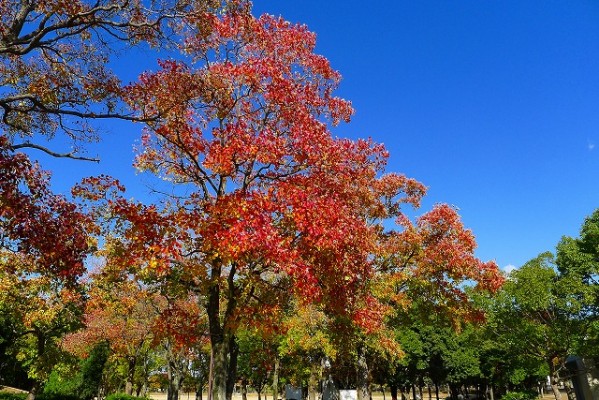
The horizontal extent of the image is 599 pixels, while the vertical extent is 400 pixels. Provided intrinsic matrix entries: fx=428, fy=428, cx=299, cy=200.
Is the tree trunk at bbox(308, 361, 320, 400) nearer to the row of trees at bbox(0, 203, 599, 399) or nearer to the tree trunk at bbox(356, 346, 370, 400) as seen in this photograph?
the row of trees at bbox(0, 203, 599, 399)

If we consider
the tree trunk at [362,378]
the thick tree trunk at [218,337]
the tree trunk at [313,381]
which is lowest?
the tree trunk at [313,381]

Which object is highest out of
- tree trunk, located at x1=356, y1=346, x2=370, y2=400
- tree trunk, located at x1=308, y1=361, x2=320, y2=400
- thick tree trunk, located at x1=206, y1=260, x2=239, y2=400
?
thick tree trunk, located at x1=206, y1=260, x2=239, y2=400

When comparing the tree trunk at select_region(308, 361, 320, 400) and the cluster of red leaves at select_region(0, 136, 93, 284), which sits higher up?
the cluster of red leaves at select_region(0, 136, 93, 284)

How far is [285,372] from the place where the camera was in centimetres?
4706

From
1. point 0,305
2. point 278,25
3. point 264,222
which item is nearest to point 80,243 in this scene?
point 264,222

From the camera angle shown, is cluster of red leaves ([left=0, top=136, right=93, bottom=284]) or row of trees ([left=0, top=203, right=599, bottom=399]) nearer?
cluster of red leaves ([left=0, top=136, right=93, bottom=284])

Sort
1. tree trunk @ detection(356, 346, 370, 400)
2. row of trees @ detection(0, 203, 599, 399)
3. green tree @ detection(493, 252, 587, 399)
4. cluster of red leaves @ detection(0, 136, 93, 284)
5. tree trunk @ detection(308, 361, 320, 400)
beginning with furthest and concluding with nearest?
tree trunk @ detection(308, 361, 320, 400) → green tree @ detection(493, 252, 587, 399) → tree trunk @ detection(356, 346, 370, 400) → row of trees @ detection(0, 203, 599, 399) → cluster of red leaves @ detection(0, 136, 93, 284)

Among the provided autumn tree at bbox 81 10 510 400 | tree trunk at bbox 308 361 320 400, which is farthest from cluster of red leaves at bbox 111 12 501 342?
tree trunk at bbox 308 361 320 400

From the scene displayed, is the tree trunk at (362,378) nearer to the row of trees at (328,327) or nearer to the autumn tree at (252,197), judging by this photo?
the row of trees at (328,327)

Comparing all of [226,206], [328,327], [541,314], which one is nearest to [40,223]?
[226,206]

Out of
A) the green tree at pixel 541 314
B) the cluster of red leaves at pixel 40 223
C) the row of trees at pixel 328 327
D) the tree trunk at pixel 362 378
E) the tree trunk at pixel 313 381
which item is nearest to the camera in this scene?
the cluster of red leaves at pixel 40 223

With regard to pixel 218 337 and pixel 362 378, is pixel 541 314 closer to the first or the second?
pixel 362 378

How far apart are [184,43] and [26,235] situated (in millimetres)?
4765

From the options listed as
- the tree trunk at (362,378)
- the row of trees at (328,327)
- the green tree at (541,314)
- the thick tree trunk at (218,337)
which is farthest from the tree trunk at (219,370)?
the green tree at (541,314)
